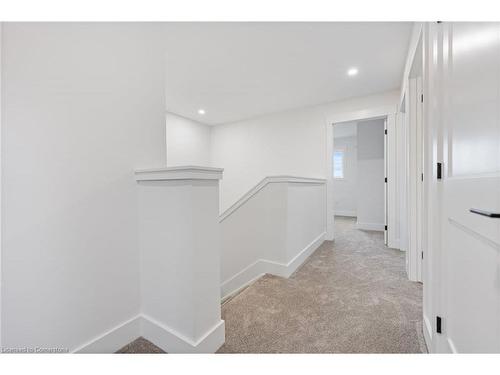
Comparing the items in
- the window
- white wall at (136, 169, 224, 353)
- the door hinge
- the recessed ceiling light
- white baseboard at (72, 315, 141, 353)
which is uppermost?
the recessed ceiling light

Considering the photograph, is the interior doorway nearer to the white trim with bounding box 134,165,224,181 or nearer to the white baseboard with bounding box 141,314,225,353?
the white trim with bounding box 134,165,224,181

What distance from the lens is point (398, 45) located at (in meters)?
2.03

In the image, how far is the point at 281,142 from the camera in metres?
4.02

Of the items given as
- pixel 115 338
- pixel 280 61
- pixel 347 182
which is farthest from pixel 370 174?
pixel 115 338

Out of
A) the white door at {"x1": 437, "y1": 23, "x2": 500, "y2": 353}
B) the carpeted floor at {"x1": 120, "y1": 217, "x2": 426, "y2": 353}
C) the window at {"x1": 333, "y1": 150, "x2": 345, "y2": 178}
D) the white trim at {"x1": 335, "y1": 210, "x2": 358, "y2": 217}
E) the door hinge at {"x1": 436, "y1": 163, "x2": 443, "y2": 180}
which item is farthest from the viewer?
the window at {"x1": 333, "y1": 150, "x2": 345, "y2": 178}

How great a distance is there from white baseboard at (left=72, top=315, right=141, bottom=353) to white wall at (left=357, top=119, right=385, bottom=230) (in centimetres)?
428

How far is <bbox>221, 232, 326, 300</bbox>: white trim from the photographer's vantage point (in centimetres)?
209

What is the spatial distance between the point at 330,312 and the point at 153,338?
1.18 m

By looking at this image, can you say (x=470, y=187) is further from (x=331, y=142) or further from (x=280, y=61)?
(x=331, y=142)

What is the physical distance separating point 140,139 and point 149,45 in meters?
0.63

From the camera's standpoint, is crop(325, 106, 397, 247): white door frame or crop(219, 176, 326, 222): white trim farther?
crop(325, 106, 397, 247): white door frame

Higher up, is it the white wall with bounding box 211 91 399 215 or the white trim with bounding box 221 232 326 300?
the white wall with bounding box 211 91 399 215

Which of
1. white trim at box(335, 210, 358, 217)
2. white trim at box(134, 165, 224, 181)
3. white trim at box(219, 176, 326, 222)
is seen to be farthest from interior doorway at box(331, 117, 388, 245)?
white trim at box(134, 165, 224, 181)

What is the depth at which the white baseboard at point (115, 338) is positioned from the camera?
107 centimetres
